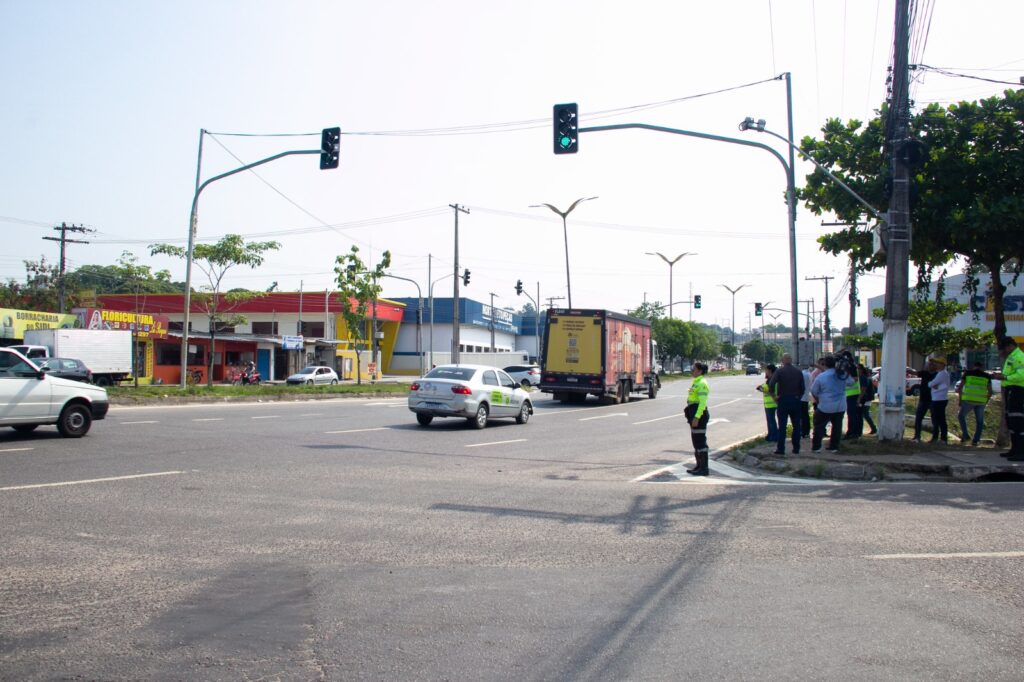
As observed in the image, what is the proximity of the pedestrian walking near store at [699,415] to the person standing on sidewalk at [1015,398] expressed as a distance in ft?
15.1

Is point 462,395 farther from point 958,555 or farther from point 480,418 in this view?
point 958,555

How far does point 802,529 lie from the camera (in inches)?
302

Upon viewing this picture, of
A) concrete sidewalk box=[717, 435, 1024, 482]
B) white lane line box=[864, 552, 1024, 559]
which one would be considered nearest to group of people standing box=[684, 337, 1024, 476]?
concrete sidewalk box=[717, 435, 1024, 482]

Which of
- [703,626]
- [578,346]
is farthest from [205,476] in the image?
[578,346]

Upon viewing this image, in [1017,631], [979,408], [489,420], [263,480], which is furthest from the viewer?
[489,420]

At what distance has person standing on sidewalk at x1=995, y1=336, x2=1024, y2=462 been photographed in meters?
12.1

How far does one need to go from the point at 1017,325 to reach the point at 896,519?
44.2 meters

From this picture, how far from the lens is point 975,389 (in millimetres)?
15125

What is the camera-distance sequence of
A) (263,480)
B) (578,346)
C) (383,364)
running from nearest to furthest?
(263,480) < (578,346) < (383,364)

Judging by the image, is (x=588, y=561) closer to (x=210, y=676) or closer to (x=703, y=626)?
(x=703, y=626)

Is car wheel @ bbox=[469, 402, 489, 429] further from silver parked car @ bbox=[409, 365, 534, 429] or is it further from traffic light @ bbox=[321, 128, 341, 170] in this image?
traffic light @ bbox=[321, 128, 341, 170]

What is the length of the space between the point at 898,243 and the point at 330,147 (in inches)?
497

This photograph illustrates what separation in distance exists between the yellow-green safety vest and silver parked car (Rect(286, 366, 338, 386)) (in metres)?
37.0

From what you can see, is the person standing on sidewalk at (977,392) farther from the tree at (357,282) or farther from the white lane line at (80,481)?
the tree at (357,282)
